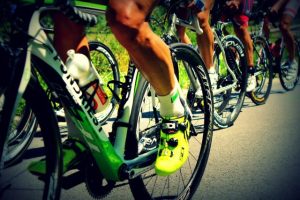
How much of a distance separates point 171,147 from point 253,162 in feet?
3.26

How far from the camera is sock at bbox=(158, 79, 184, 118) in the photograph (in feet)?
5.39

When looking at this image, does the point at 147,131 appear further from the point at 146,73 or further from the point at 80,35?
the point at 80,35

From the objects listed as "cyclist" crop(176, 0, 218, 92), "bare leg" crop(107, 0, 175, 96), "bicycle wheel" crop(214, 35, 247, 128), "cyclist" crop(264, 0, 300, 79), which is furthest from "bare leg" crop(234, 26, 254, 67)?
"bare leg" crop(107, 0, 175, 96)

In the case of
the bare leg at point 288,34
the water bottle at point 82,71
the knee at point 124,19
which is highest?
the bare leg at point 288,34

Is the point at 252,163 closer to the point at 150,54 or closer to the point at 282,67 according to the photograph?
the point at 150,54

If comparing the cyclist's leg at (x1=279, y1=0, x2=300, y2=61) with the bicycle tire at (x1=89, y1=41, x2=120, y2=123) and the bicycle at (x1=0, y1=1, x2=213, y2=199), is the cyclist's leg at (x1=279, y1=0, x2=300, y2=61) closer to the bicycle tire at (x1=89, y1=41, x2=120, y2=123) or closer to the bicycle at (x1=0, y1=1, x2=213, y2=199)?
the bicycle tire at (x1=89, y1=41, x2=120, y2=123)

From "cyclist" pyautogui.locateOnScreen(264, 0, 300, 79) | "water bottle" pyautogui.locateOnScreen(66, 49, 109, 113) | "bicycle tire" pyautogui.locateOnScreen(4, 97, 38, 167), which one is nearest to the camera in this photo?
"water bottle" pyautogui.locateOnScreen(66, 49, 109, 113)

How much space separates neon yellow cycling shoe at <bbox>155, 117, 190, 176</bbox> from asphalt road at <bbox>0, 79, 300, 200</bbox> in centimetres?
25

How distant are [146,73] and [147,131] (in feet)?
1.47

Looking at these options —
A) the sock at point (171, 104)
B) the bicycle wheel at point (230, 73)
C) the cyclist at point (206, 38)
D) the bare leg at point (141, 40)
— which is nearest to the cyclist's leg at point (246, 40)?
the bicycle wheel at point (230, 73)

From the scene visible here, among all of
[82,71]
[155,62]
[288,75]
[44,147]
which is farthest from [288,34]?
[44,147]

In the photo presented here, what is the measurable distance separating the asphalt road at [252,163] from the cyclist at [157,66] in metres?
0.32

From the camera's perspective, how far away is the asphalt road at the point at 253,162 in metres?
1.93

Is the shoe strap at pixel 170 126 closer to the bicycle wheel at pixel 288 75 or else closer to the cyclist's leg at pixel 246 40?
the cyclist's leg at pixel 246 40
